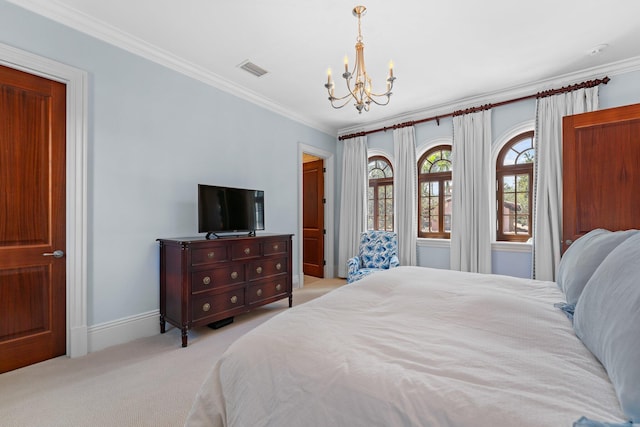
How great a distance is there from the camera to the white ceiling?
2.30 metres

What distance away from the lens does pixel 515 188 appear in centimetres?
393

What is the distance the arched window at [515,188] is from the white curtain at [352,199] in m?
2.06

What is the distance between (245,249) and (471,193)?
10.3ft

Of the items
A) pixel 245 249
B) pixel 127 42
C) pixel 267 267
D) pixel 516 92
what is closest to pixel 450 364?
pixel 245 249

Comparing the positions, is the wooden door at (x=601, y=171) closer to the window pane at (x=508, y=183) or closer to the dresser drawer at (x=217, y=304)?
the window pane at (x=508, y=183)

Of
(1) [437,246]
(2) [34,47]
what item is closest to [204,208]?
(2) [34,47]

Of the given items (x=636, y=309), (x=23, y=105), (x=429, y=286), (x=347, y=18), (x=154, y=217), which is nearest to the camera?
(x=636, y=309)

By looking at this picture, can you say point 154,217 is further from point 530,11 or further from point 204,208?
point 530,11

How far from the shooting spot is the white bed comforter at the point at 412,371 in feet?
2.38

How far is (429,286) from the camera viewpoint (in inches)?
70.2

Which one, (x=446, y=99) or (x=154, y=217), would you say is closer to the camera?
(x=154, y=217)

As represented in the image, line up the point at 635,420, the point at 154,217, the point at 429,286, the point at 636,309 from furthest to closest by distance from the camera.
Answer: the point at 154,217, the point at 429,286, the point at 636,309, the point at 635,420

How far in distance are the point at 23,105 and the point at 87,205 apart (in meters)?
0.87

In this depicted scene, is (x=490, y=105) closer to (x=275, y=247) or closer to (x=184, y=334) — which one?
(x=275, y=247)
